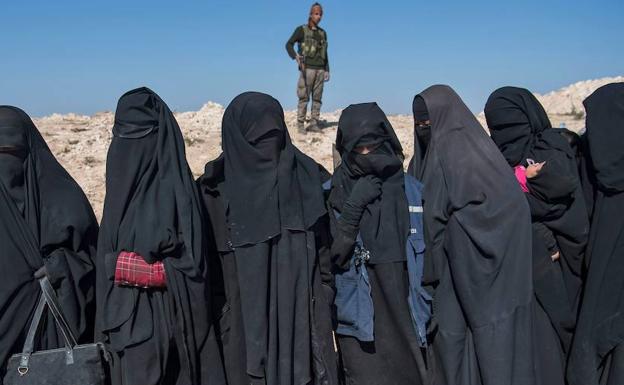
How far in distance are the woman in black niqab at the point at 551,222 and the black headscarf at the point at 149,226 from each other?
4.89ft

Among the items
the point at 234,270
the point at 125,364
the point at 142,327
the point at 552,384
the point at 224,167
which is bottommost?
the point at 552,384

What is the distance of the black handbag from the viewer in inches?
96.0

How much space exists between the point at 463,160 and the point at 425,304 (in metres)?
0.67

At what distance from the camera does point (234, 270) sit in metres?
2.66

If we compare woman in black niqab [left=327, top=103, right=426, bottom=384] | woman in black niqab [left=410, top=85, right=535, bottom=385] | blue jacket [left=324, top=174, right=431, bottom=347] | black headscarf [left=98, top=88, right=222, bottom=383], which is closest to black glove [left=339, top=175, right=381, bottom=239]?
woman in black niqab [left=327, top=103, right=426, bottom=384]

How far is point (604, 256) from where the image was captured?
8.60 ft

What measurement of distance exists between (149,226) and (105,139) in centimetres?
997

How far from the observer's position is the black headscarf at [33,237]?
255 cm

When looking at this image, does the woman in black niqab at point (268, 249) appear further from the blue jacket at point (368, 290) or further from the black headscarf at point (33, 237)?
the black headscarf at point (33, 237)

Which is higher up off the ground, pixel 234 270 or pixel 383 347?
pixel 234 270

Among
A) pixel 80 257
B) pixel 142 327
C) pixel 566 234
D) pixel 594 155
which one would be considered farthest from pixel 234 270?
pixel 594 155

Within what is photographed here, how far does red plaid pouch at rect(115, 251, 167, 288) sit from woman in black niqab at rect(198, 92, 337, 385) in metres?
0.29

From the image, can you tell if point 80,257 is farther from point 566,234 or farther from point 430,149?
point 566,234

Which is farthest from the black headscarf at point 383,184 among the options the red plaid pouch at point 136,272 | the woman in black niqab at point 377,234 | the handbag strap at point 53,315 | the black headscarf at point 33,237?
the handbag strap at point 53,315
